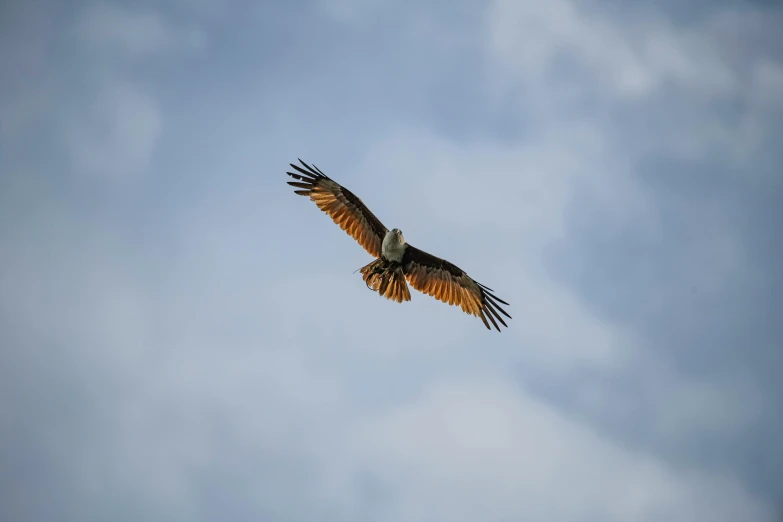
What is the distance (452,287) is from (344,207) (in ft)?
12.5

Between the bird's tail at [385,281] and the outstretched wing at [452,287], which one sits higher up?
the outstretched wing at [452,287]

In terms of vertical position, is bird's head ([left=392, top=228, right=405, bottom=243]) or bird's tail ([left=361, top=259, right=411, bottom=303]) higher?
bird's head ([left=392, top=228, right=405, bottom=243])

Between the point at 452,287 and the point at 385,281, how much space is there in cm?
227

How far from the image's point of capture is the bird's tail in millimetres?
19281

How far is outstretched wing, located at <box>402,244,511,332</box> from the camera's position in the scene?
20375 mm

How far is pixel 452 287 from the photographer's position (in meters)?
20.7

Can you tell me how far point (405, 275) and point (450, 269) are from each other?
1292mm

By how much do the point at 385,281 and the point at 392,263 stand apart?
2.02 feet

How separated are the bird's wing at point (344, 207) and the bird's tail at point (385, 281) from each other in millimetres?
537

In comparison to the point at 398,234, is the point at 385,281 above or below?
below

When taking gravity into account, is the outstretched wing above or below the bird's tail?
above

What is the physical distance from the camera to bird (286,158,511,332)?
1945 centimetres

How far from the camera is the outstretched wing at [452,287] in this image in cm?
2038

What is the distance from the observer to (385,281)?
1944cm
